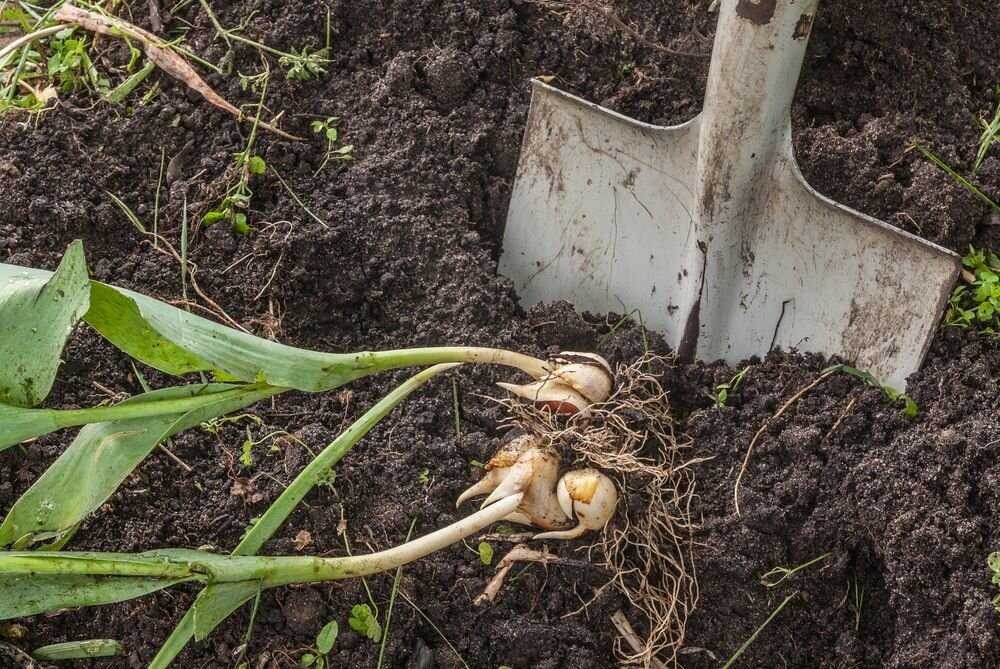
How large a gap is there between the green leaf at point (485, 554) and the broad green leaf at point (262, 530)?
250 mm

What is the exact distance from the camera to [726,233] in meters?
1.64

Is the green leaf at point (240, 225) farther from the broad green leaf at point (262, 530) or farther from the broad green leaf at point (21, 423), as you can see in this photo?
the broad green leaf at point (21, 423)

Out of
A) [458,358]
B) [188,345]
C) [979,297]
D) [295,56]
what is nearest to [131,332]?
[188,345]

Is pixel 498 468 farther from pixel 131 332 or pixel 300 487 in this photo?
pixel 131 332

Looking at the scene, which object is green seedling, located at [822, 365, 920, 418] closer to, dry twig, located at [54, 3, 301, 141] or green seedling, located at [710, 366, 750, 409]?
green seedling, located at [710, 366, 750, 409]

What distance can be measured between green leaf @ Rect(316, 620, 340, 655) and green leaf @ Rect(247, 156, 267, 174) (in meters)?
0.78

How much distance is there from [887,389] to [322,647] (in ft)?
2.94

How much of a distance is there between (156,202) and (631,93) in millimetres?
836

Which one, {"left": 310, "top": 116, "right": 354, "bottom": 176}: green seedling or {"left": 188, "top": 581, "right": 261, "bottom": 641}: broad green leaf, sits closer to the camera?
{"left": 188, "top": 581, "right": 261, "bottom": 641}: broad green leaf

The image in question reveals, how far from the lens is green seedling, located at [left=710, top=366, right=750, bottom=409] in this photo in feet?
5.39

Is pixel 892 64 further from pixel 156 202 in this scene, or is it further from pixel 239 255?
pixel 156 202

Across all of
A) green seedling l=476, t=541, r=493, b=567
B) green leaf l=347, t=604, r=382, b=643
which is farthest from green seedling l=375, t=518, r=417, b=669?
green seedling l=476, t=541, r=493, b=567

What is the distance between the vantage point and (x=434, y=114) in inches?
73.6

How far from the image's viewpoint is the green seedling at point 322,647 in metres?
1.49
